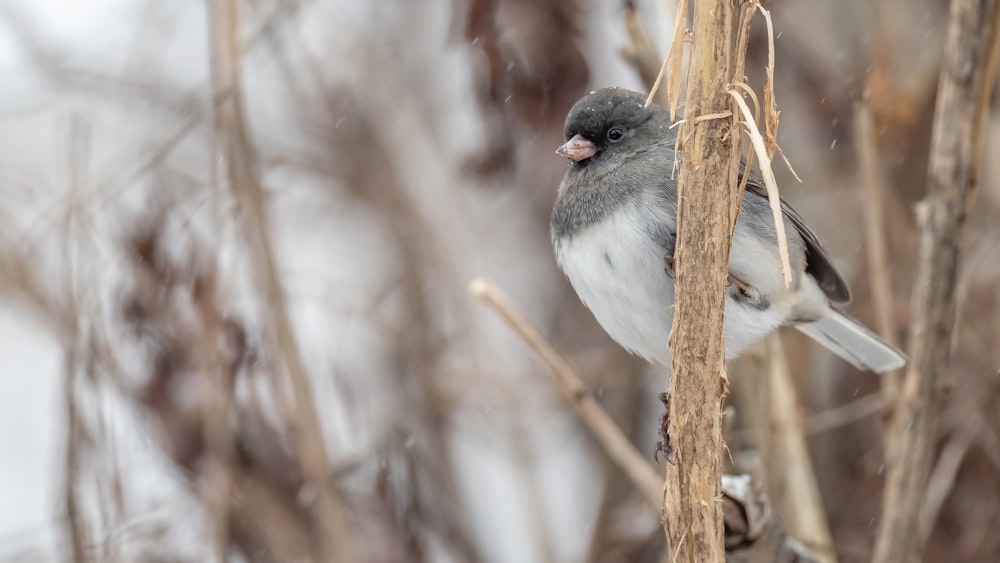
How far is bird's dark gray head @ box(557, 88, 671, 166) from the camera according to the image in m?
1.79

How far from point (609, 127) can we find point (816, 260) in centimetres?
51

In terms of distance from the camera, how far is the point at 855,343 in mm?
1978

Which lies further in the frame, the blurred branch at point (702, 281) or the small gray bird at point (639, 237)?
the small gray bird at point (639, 237)

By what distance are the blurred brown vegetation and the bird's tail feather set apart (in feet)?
0.45

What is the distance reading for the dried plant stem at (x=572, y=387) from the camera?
1758 millimetres

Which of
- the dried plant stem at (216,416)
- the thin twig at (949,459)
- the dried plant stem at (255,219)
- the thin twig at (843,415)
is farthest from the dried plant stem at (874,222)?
the dried plant stem at (216,416)

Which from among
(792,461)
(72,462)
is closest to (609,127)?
(792,461)

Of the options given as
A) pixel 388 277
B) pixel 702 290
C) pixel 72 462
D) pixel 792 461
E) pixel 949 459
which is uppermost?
pixel 702 290

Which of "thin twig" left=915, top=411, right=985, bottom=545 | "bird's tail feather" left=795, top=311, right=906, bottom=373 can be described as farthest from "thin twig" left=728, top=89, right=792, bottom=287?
"thin twig" left=915, top=411, right=985, bottom=545

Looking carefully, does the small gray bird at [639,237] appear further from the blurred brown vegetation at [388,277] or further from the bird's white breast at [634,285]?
the blurred brown vegetation at [388,277]

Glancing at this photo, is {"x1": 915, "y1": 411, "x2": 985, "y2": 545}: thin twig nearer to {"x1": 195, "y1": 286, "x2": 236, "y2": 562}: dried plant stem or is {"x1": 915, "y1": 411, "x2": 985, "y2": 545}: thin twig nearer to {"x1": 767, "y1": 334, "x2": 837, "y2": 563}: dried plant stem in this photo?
{"x1": 767, "y1": 334, "x2": 837, "y2": 563}: dried plant stem

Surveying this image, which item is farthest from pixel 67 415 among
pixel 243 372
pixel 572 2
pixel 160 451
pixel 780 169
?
pixel 780 169

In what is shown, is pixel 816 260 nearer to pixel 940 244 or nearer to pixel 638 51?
pixel 940 244

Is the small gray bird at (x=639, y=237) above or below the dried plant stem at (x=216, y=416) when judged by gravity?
above
